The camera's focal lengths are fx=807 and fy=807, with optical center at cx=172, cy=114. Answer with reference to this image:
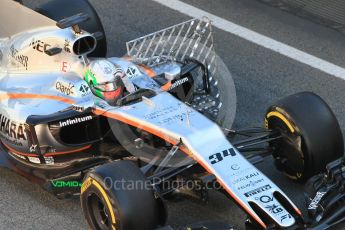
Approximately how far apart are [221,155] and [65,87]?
1.55 m

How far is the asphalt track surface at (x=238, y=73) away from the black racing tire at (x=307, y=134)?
13.2 inches

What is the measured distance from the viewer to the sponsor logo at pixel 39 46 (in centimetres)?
692

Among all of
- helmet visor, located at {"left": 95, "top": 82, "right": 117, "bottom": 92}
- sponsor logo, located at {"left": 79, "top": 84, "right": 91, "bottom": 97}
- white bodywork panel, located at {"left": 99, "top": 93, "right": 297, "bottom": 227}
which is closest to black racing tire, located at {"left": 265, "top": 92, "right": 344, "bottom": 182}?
white bodywork panel, located at {"left": 99, "top": 93, "right": 297, "bottom": 227}

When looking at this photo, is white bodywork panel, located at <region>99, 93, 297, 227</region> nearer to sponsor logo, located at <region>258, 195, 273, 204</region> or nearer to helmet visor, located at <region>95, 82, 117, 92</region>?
sponsor logo, located at <region>258, 195, 273, 204</region>

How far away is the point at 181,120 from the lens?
6.07m

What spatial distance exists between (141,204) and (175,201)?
93cm

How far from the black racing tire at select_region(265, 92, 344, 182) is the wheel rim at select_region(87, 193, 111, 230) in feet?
5.11

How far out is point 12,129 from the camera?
6.61m

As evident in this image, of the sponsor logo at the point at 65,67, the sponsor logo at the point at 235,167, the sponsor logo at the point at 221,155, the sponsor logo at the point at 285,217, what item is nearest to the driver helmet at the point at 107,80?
the sponsor logo at the point at 65,67

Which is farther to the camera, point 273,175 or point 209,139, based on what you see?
point 273,175

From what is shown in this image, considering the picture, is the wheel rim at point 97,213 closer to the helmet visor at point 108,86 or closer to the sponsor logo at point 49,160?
the sponsor logo at point 49,160

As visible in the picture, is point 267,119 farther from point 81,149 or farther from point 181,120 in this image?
point 81,149

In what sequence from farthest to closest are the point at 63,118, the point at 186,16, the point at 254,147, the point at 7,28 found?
the point at 186,16 → the point at 7,28 → the point at 254,147 → the point at 63,118

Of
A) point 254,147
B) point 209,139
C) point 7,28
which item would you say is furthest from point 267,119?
point 7,28
